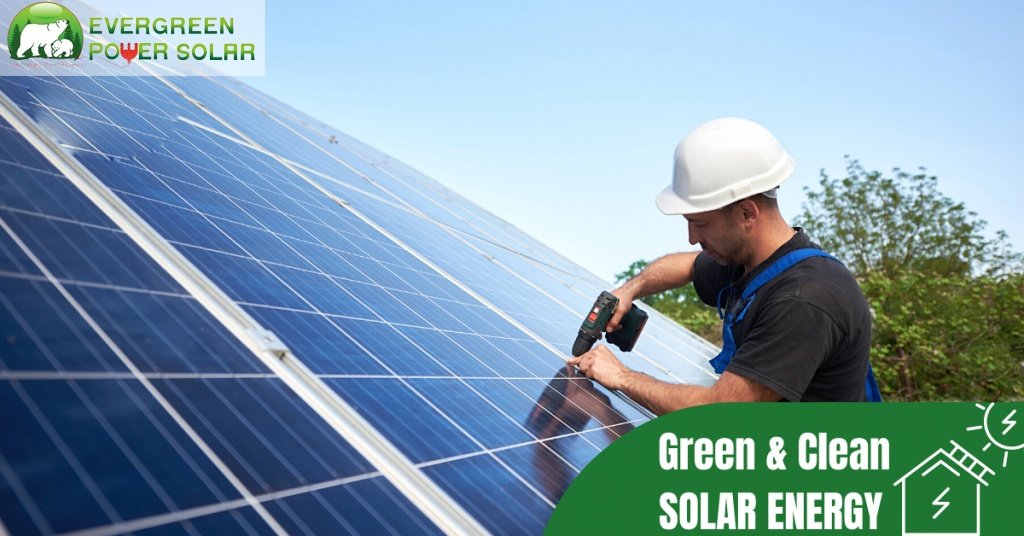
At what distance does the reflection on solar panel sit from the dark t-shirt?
3.65ft

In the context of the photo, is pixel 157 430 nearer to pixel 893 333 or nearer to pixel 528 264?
pixel 528 264

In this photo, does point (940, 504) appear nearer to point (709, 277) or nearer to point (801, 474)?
point (801, 474)

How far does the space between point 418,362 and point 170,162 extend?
2.70 m

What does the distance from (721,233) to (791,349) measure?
3.22ft

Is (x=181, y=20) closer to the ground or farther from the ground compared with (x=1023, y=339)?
farther from the ground

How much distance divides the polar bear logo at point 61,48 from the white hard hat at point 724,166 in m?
7.03

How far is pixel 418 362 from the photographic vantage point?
4.20 metres

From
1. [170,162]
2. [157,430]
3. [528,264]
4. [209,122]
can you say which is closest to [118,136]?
[170,162]

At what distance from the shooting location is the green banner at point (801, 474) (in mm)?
3281

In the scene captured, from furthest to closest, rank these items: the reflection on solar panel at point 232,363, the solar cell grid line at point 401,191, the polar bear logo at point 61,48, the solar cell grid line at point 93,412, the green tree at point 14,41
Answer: the solar cell grid line at point 401,191 < the polar bear logo at point 61,48 < the green tree at point 14,41 < the reflection on solar panel at point 232,363 < the solar cell grid line at point 93,412

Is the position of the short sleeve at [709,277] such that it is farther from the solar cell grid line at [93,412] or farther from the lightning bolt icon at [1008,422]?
the solar cell grid line at [93,412]

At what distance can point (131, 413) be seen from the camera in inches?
91.6

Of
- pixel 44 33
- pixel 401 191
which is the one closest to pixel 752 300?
pixel 401 191

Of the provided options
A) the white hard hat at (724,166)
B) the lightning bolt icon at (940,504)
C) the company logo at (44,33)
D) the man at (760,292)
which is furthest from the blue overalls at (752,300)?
the company logo at (44,33)
